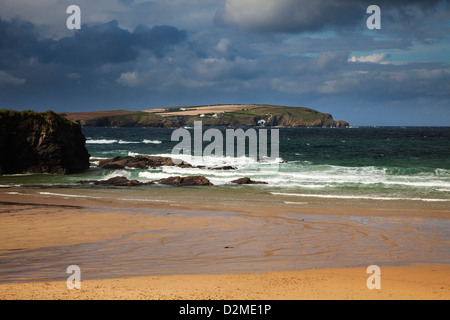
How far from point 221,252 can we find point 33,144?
84.7 feet

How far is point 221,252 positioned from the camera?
1018 cm

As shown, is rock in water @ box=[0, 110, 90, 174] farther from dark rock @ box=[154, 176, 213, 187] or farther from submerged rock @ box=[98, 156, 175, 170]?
dark rock @ box=[154, 176, 213, 187]

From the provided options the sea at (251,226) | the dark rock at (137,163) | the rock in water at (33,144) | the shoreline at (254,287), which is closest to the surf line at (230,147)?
the dark rock at (137,163)

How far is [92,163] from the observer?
125 feet

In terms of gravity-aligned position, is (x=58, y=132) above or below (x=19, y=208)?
above

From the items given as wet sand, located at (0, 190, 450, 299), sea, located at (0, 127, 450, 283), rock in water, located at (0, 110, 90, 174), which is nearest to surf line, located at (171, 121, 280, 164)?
rock in water, located at (0, 110, 90, 174)

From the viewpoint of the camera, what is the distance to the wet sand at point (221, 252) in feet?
23.2

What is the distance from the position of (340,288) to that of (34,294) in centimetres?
505

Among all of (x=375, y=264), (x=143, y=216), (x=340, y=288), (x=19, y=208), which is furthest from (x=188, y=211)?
(x=340, y=288)

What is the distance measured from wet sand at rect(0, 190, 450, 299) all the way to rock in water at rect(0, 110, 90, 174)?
15.1 m

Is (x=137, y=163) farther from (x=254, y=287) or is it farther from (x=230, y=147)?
(x=230, y=147)

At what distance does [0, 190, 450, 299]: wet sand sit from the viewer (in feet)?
23.2

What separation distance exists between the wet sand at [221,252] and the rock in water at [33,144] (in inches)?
596
